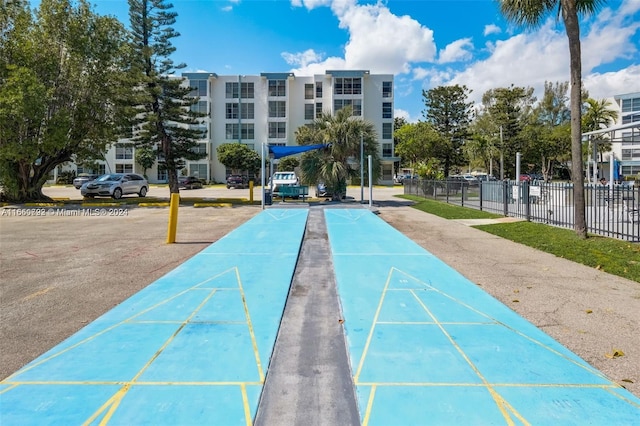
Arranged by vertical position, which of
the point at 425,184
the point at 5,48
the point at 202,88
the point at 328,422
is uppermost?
the point at 202,88

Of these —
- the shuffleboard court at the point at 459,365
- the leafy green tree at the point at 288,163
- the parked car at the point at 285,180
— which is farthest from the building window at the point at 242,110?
the shuffleboard court at the point at 459,365

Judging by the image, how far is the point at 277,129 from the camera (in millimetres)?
58281

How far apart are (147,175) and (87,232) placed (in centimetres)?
4963

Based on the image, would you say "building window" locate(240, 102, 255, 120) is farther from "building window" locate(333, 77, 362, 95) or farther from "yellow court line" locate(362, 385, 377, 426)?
"yellow court line" locate(362, 385, 377, 426)

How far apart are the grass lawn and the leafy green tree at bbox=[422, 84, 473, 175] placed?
4191cm

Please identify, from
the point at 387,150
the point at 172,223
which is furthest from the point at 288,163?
the point at 172,223

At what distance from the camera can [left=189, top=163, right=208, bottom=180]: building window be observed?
5781cm

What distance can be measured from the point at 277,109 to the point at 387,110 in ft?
52.3

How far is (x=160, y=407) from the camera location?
3262mm

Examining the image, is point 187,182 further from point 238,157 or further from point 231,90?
point 231,90

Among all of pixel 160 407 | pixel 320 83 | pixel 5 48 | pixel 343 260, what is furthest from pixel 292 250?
pixel 320 83

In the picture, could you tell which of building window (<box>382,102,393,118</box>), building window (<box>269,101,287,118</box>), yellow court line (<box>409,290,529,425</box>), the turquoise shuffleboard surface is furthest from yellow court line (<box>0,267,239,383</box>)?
building window (<box>382,102,393,118</box>)

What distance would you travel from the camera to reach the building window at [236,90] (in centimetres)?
5819

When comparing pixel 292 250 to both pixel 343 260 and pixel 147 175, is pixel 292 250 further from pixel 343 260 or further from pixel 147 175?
pixel 147 175
